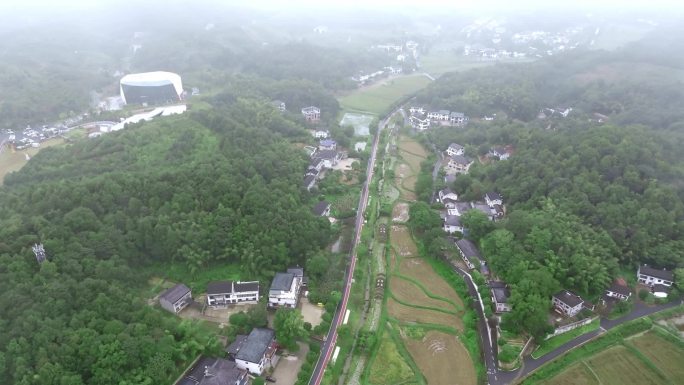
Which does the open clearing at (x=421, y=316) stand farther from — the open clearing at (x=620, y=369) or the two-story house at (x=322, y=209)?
the two-story house at (x=322, y=209)

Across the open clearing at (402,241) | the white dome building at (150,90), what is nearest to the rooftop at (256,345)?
the open clearing at (402,241)

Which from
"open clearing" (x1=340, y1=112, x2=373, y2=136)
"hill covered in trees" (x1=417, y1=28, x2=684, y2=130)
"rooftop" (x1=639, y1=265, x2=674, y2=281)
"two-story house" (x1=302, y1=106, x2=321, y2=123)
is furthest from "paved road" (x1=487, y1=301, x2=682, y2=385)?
"two-story house" (x1=302, y1=106, x2=321, y2=123)

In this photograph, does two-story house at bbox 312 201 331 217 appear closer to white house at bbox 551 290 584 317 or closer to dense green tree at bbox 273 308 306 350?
dense green tree at bbox 273 308 306 350

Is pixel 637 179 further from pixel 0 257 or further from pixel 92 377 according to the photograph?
pixel 0 257

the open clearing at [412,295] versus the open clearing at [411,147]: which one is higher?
the open clearing at [412,295]

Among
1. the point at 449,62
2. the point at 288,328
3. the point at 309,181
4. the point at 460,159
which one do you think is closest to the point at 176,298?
the point at 288,328

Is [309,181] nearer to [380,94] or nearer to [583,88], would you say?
[380,94]

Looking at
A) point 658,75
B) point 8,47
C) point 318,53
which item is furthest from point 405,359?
point 8,47
